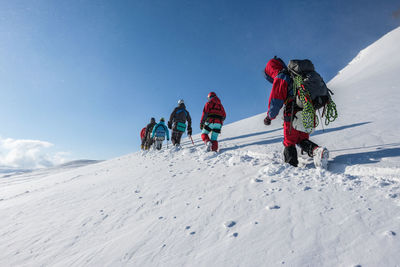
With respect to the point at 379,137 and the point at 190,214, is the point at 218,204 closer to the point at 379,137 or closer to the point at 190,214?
the point at 190,214

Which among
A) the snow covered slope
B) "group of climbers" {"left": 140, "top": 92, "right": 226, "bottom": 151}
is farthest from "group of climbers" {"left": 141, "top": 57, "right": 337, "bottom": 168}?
"group of climbers" {"left": 140, "top": 92, "right": 226, "bottom": 151}

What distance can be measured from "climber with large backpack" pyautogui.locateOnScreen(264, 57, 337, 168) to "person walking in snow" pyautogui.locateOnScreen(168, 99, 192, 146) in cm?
485

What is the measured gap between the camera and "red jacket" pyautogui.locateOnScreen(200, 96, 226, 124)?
5723mm

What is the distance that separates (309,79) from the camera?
9.25 ft

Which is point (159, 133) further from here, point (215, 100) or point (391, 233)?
point (391, 233)

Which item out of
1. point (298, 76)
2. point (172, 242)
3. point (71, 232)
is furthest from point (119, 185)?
point (298, 76)

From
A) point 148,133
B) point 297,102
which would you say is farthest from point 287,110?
point 148,133

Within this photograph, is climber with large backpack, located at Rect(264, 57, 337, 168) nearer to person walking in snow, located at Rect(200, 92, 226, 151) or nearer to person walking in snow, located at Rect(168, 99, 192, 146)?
person walking in snow, located at Rect(200, 92, 226, 151)

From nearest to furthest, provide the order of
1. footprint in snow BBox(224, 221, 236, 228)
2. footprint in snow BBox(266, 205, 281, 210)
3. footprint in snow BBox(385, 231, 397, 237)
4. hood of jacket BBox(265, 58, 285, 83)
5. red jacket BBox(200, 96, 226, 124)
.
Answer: footprint in snow BBox(385, 231, 397, 237) → footprint in snow BBox(224, 221, 236, 228) → footprint in snow BBox(266, 205, 281, 210) → hood of jacket BBox(265, 58, 285, 83) → red jacket BBox(200, 96, 226, 124)

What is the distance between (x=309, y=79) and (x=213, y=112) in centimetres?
319

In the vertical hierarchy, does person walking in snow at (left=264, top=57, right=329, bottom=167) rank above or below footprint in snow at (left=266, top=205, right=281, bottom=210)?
above

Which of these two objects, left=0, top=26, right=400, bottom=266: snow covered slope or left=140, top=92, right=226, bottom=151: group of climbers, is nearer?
left=0, top=26, right=400, bottom=266: snow covered slope

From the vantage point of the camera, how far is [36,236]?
1992mm

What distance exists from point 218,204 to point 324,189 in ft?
3.52
